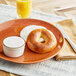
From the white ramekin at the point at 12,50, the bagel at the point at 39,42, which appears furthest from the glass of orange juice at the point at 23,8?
the white ramekin at the point at 12,50

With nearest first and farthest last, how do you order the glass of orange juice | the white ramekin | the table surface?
the white ramekin
the glass of orange juice
the table surface

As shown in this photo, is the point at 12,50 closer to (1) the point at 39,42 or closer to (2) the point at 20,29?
(1) the point at 39,42

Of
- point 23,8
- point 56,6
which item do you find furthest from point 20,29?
point 56,6

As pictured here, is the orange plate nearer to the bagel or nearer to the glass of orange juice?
the bagel

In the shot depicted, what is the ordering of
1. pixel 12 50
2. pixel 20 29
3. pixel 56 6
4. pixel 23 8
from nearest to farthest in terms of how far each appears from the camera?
pixel 12 50
pixel 20 29
pixel 23 8
pixel 56 6

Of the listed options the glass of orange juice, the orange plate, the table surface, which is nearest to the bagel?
the orange plate
